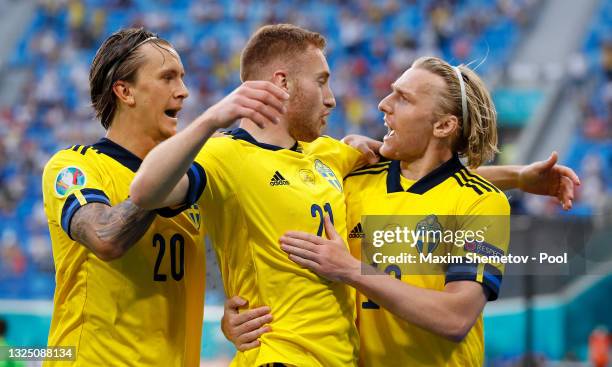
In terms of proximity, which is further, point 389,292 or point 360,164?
point 360,164

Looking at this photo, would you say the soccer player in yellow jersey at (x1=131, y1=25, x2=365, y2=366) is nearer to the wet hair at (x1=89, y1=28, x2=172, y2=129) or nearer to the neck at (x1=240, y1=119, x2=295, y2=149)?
the neck at (x1=240, y1=119, x2=295, y2=149)

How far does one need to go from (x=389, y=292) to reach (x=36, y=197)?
14.8 metres

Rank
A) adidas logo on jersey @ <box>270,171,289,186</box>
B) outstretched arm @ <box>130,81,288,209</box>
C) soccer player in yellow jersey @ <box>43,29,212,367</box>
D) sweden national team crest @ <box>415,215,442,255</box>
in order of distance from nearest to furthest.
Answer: outstretched arm @ <box>130,81,288,209</box>
adidas logo on jersey @ <box>270,171,289,186</box>
soccer player in yellow jersey @ <box>43,29,212,367</box>
sweden national team crest @ <box>415,215,442,255</box>

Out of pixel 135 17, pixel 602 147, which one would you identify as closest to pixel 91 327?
pixel 602 147

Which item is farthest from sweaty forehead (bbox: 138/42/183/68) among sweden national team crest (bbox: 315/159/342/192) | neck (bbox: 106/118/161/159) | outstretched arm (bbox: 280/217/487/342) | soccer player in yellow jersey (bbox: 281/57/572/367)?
outstretched arm (bbox: 280/217/487/342)

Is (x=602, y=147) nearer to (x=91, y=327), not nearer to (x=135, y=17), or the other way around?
(x=135, y=17)

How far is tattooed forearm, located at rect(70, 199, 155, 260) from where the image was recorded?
3.75 meters

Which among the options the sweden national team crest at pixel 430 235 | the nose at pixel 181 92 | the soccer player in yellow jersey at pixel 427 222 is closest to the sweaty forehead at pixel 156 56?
the nose at pixel 181 92

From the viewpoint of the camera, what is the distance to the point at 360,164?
4.59 meters

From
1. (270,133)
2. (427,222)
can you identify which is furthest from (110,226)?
(427,222)

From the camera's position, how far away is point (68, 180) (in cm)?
403

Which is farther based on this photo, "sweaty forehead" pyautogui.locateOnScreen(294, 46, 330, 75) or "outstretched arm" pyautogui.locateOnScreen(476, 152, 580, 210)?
"outstretched arm" pyautogui.locateOnScreen(476, 152, 580, 210)

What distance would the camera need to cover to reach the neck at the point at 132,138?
4367 millimetres

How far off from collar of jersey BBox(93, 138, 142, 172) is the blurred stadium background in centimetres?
653
